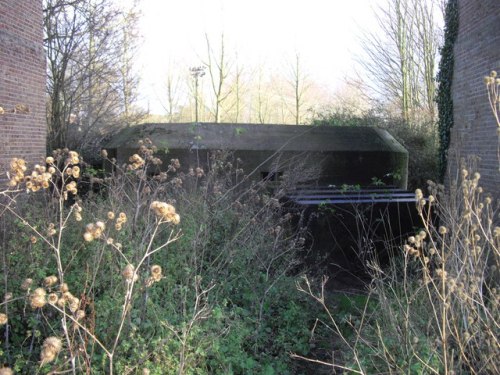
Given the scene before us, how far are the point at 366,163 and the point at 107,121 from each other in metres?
8.92

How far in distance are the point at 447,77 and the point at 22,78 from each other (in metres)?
8.07

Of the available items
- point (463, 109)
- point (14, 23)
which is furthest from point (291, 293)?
point (14, 23)

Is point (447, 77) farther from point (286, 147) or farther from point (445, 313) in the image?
point (445, 313)

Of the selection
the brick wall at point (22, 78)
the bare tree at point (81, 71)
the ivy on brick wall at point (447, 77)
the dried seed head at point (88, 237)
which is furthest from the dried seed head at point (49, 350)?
the bare tree at point (81, 71)

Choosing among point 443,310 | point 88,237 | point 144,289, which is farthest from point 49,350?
point 144,289

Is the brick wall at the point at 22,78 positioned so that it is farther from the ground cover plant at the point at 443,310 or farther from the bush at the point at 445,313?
the bush at the point at 445,313

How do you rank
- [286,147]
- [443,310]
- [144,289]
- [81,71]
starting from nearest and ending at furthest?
[443,310] → [144,289] → [286,147] → [81,71]

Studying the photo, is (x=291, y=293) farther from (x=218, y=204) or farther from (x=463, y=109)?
(x=463, y=109)

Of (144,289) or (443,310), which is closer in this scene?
(443,310)

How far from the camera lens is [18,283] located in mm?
3730

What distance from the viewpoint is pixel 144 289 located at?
356 centimetres

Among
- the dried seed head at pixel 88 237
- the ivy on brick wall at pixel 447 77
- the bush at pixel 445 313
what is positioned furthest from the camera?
the ivy on brick wall at pixel 447 77

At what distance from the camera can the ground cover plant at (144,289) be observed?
9.33ft

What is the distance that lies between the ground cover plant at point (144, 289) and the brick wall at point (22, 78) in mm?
3039
